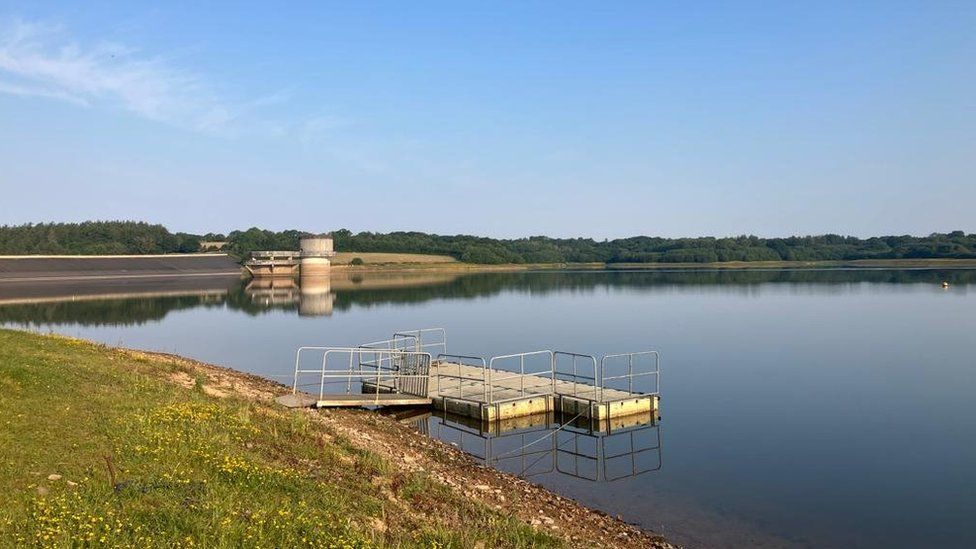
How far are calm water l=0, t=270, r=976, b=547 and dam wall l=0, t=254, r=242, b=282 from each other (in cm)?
3982

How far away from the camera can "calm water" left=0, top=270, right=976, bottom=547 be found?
42.7ft

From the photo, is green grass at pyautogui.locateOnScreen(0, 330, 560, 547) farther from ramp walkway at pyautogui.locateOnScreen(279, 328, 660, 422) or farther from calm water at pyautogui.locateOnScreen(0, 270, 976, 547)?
ramp walkway at pyautogui.locateOnScreen(279, 328, 660, 422)

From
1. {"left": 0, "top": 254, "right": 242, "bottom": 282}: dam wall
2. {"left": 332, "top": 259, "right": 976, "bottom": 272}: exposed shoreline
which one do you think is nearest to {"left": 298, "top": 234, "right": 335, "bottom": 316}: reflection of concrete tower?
{"left": 0, "top": 254, "right": 242, "bottom": 282}: dam wall

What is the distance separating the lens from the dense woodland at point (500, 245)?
135375 millimetres

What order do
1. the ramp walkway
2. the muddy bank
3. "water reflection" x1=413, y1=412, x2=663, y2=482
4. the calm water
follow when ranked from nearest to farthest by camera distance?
Result: the muddy bank
the calm water
"water reflection" x1=413, y1=412, x2=663, y2=482
the ramp walkway

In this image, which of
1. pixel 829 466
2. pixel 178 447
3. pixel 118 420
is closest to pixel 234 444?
pixel 178 447

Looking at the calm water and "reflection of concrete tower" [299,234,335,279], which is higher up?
"reflection of concrete tower" [299,234,335,279]

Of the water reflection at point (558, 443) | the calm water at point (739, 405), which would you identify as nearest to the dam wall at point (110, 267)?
the calm water at point (739, 405)

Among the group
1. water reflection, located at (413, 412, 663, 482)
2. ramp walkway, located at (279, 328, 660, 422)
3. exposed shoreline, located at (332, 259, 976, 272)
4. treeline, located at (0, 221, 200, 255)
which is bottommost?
water reflection, located at (413, 412, 663, 482)

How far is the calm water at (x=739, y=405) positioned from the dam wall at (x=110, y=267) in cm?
3982

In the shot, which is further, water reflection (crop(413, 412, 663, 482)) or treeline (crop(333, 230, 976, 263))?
treeline (crop(333, 230, 976, 263))

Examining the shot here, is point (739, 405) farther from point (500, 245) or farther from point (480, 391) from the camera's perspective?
point (500, 245)

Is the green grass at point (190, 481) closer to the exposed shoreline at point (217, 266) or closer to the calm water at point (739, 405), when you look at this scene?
the calm water at point (739, 405)

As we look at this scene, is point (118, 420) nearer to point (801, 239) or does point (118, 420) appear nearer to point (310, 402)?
point (310, 402)
